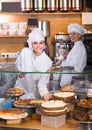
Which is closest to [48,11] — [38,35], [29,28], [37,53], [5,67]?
[29,28]

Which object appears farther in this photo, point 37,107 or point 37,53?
point 37,53

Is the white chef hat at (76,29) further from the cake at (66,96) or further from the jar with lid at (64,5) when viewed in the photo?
the cake at (66,96)

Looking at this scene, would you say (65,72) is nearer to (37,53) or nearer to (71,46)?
(37,53)

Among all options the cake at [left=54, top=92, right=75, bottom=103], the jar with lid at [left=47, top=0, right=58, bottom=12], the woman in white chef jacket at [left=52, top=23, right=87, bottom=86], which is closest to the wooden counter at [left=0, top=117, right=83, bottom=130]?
the cake at [left=54, top=92, right=75, bottom=103]

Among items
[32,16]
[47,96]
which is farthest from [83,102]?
[32,16]

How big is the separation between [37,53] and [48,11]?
7.54ft

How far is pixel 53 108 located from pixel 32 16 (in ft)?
9.65

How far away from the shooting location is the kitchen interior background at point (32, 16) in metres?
3.74

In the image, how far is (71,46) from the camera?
3721 millimetres

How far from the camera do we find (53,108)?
3.57ft

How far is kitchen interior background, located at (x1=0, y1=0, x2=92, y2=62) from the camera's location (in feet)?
12.3

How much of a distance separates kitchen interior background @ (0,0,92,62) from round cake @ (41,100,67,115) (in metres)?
2.68

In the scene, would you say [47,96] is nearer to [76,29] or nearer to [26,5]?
[76,29]

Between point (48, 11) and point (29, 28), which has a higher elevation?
point (48, 11)
